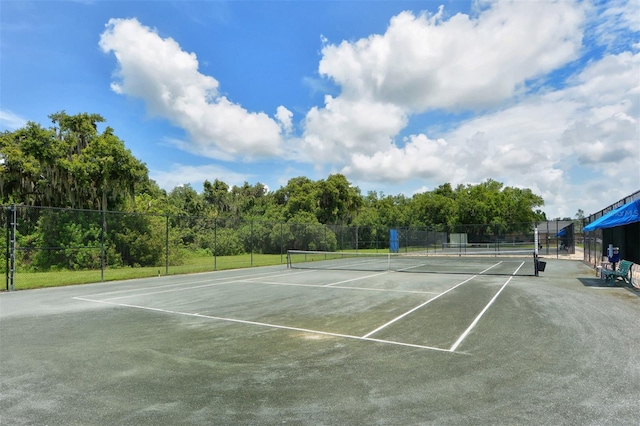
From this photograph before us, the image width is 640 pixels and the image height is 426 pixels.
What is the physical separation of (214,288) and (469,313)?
29.9 ft

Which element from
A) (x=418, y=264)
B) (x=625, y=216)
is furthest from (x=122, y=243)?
(x=625, y=216)

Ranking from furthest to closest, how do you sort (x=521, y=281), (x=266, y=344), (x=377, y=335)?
(x=521, y=281) → (x=377, y=335) → (x=266, y=344)

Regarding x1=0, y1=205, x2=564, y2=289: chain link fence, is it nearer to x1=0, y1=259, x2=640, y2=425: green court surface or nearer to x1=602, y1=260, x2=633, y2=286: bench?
x1=0, y1=259, x2=640, y2=425: green court surface

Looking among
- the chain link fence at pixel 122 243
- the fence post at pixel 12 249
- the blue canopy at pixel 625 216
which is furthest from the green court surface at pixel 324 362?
the chain link fence at pixel 122 243

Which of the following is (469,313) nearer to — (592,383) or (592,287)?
(592,383)

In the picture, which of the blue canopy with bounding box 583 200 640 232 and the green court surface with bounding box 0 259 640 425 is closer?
the green court surface with bounding box 0 259 640 425

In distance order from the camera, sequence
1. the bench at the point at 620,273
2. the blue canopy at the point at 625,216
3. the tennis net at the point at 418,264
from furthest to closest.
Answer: the tennis net at the point at 418,264 < the bench at the point at 620,273 < the blue canopy at the point at 625,216

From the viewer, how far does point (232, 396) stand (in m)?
4.51

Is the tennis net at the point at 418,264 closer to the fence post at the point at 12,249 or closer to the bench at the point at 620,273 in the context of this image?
the bench at the point at 620,273

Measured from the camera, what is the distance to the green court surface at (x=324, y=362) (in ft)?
13.5

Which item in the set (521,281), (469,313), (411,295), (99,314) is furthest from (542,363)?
(521,281)

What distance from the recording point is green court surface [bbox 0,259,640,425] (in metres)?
4.10

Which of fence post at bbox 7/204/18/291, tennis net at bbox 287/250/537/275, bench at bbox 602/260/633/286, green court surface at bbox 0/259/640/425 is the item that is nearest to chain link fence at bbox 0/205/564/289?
fence post at bbox 7/204/18/291

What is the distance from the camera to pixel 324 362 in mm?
5758
